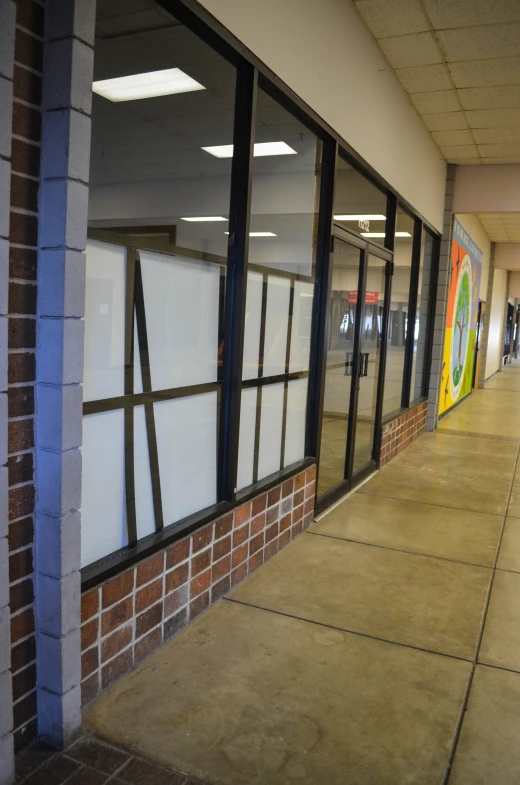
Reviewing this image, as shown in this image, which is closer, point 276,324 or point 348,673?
point 348,673

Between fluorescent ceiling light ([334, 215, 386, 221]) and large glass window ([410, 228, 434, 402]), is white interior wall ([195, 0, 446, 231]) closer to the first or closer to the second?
fluorescent ceiling light ([334, 215, 386, 221])

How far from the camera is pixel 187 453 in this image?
10.1 ft

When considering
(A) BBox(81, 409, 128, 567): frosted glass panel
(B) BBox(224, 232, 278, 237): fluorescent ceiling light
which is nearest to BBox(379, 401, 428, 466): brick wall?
(B) BBox(224, 232, 278, 237): fluorescent ceiling light

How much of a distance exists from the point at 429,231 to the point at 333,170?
4113mm

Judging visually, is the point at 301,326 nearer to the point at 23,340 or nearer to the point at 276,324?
the point at 276,324

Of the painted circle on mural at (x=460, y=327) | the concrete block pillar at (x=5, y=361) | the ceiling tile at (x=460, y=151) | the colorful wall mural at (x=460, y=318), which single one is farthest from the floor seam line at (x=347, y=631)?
the painted circle on mural at (x=460, y=327)

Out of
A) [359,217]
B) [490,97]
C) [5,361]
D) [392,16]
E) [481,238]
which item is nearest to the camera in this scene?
[5,361]

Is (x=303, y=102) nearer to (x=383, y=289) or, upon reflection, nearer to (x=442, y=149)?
(x=383, y=289)

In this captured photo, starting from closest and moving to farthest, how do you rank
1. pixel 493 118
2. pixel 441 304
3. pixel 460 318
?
pixel 493 118 < pixel 441 304 < pixel 460 318

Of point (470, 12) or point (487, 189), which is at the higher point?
point (470, 12)

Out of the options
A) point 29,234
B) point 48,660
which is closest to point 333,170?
point 29,234

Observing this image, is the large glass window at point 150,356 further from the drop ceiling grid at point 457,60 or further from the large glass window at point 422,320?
the large glass window at point 422,320

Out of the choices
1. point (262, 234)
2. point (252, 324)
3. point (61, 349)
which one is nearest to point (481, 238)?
point (262, 234)

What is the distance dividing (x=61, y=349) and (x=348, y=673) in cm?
177
